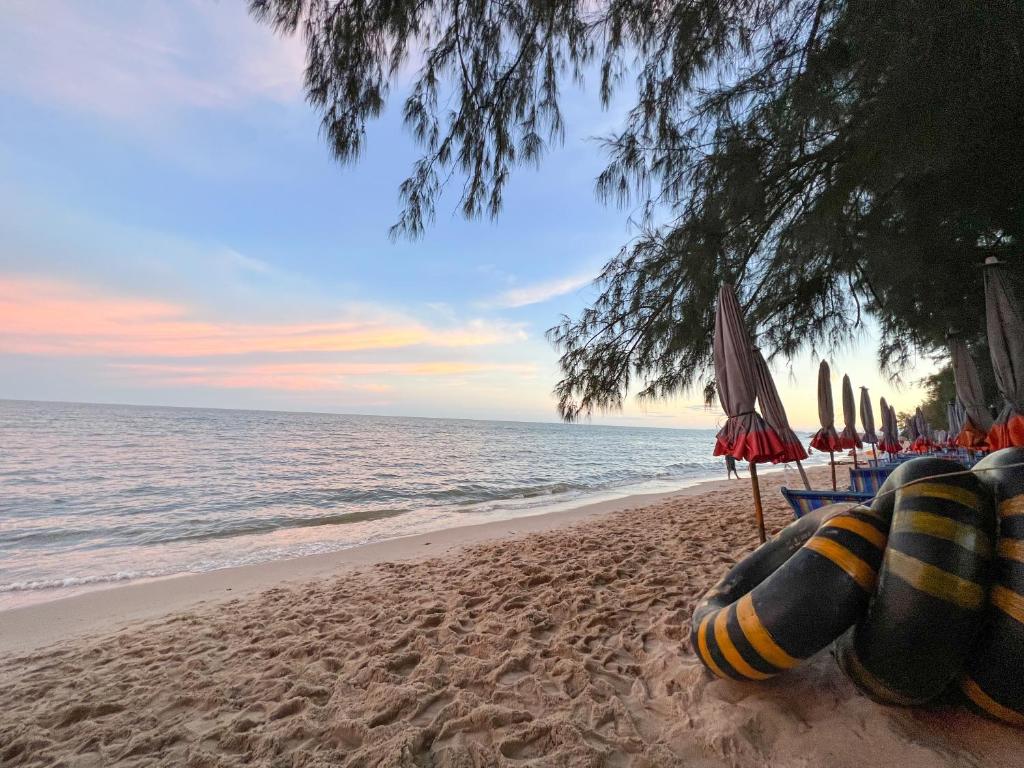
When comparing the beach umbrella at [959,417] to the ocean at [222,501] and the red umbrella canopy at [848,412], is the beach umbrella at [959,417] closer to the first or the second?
the red umbrella canopy at [848,412]

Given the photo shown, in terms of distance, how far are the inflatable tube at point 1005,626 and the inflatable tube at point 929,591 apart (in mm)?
27

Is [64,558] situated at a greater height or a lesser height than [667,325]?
lesser

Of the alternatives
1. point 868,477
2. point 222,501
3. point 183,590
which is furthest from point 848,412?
point 222,501

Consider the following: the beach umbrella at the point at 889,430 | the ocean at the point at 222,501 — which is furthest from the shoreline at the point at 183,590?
the beach umbrella at the point at 889,430

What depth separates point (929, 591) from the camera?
1.36m

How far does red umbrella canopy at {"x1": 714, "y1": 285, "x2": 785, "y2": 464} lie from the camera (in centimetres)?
349

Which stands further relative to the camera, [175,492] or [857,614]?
[175,492]

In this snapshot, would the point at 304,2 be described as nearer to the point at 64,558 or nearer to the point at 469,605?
the point at 469,605

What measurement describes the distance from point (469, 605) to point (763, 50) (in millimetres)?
4352

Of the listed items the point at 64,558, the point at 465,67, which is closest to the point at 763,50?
the point at 465,67

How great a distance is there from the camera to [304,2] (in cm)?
250

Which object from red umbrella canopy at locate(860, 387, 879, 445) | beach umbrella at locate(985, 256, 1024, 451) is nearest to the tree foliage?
beach umbrella at locate(985, 256, 1024, 451)

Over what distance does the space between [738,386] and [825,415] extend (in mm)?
3613

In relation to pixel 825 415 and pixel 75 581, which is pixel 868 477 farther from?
pixel 75 581
